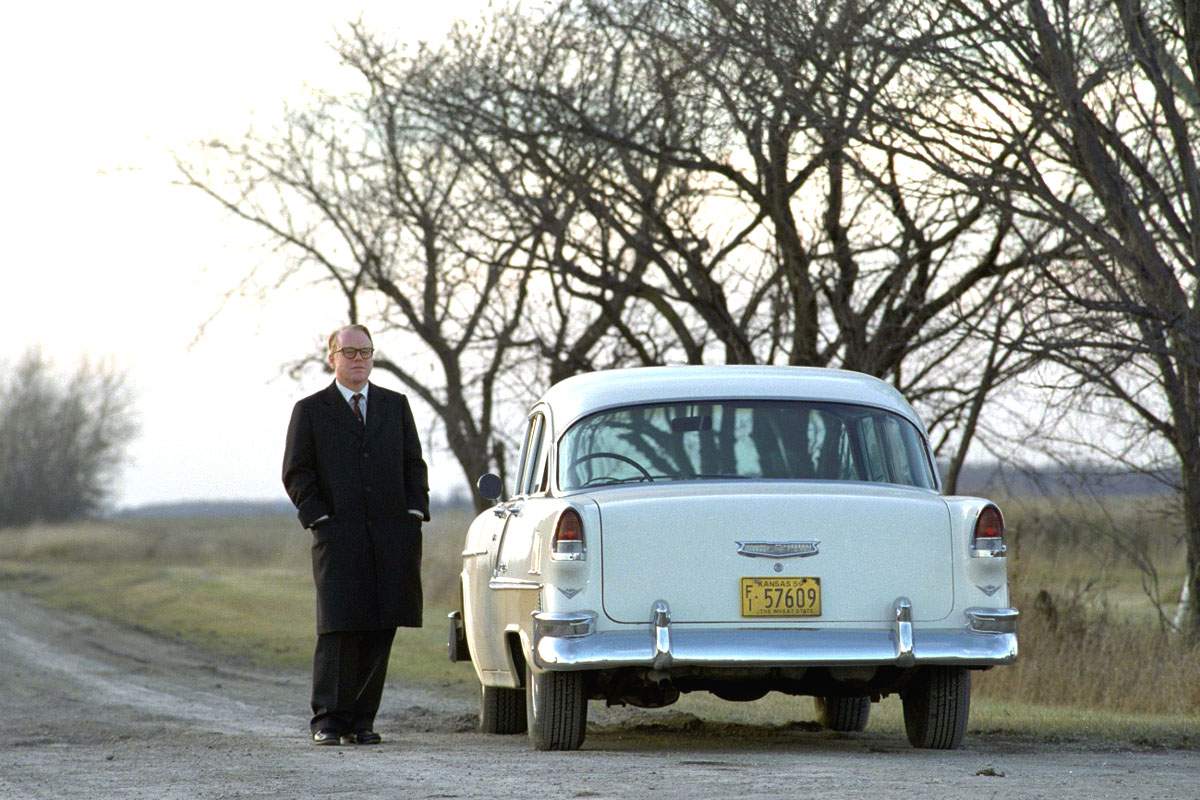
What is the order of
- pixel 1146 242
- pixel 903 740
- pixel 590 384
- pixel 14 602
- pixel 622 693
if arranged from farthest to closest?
pixel 14 602 → pixel 1146 242 → pixel 903 740 → pixel 590 384 → pixel 622 693

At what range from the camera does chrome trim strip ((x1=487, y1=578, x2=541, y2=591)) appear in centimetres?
839

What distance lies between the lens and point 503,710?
10531 millimetres

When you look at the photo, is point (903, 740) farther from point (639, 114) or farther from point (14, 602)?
point (14, 602)

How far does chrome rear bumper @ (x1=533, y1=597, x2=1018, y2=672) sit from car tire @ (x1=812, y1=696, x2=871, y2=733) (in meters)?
2.59

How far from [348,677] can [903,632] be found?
316 cm

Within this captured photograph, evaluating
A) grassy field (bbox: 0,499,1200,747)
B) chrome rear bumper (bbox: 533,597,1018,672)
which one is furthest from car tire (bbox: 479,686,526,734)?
chrome rear bumper (bbox: 533,597,1018,672)

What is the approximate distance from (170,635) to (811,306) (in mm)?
10302

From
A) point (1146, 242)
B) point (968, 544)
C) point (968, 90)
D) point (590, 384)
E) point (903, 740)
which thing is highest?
point (968, 90)

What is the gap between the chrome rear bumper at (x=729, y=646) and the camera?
25.9 feet

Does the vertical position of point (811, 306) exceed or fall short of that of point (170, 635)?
it exceeds it

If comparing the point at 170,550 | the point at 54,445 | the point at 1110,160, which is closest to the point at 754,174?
the point at 1110,160

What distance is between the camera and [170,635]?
2462cm

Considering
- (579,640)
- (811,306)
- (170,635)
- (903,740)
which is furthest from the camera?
(170,635)

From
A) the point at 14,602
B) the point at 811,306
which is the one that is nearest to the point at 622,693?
the point at 811,306
